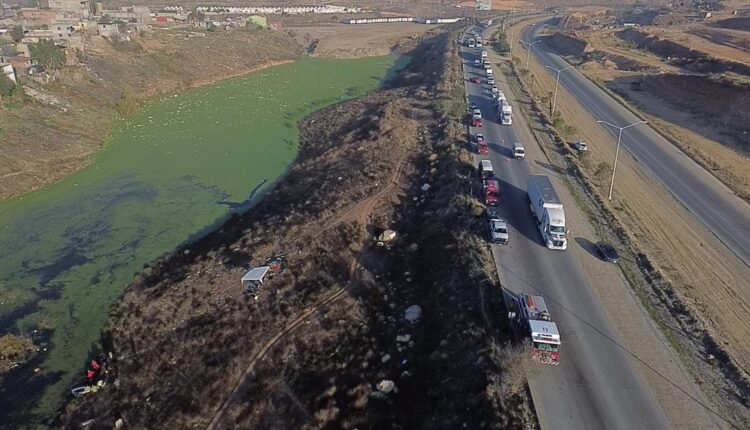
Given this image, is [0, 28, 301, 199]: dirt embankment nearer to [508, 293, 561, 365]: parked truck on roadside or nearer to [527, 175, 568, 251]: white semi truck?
[527, 175, 568, 251]: white semi truck

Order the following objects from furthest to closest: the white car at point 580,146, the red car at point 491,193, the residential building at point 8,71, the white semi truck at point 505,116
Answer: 1. the residential building at point 8,71
2. the white semi truck at point 505,116
3. the white car at point 580,146
4. the red car at point 491,193

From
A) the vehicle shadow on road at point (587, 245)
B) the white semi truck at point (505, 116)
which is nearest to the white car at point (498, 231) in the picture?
the vehicle shadow on road at point (587, 245)

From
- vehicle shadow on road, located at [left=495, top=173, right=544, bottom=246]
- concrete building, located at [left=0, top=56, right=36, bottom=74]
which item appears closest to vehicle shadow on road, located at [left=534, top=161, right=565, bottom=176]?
vehicle shadow on road, located at [left=495, top=173, right=544, bottom=246]

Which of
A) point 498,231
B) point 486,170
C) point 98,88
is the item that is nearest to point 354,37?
point 98,88

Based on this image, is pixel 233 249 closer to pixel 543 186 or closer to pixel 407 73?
pixel 543 186

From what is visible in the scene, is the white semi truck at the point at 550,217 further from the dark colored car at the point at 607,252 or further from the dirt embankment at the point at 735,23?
the dirt embankment at the point at 735,23

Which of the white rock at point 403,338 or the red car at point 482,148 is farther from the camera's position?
the red car at point 482,148
